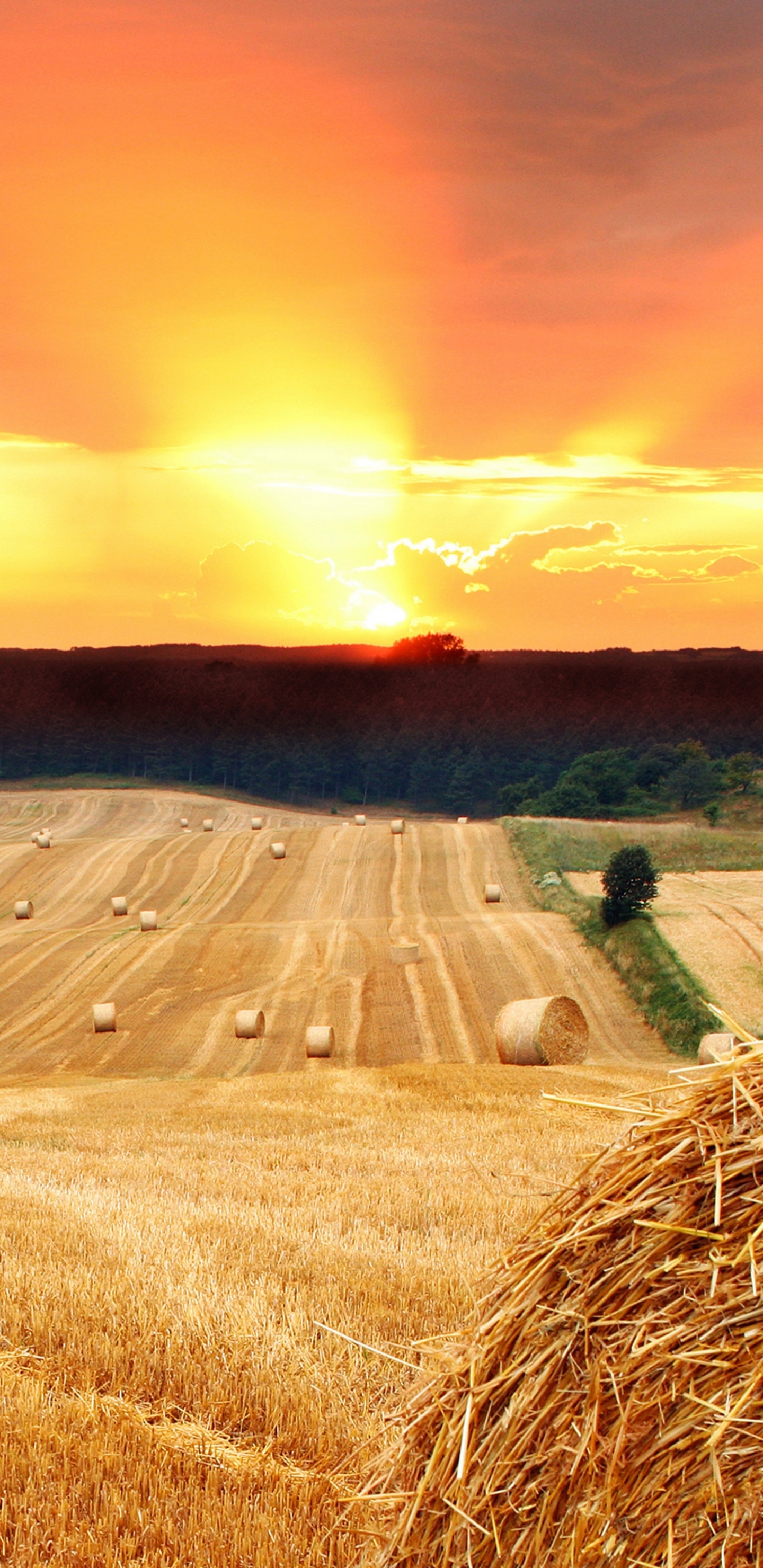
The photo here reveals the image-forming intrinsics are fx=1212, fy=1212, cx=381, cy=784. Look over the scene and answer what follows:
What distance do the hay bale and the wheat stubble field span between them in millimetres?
1642

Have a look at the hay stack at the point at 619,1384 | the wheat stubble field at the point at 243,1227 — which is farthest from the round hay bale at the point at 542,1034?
the hay stack at the point at 619,1384

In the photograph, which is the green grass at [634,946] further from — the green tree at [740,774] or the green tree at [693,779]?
the green tree at [693,779]

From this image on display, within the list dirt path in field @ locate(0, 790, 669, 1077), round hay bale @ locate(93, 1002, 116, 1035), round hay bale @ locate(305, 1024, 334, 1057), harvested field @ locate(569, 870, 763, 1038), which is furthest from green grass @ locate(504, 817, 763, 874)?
round hay bale @ locate(305, 1024, 334, 1057)

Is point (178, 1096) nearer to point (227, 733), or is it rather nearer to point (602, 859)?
point (602, 859)

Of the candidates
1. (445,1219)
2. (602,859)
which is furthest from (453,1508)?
(602,859)

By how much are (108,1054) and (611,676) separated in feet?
454

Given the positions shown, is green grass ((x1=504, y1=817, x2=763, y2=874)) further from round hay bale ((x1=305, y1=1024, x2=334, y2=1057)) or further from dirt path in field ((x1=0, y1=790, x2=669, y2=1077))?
round hay bale ((x1=305, y1=1024, x2=334, y2=1057))

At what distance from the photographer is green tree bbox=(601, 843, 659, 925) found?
37.3 metres

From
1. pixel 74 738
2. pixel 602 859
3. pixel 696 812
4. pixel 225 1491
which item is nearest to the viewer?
pixel 225 1491

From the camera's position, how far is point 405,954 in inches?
1382

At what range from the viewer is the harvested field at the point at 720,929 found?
30.6 meters

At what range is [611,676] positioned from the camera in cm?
15962

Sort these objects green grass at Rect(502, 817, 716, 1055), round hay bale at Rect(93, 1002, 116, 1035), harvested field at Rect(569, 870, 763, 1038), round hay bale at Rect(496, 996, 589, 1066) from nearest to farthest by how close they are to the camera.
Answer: round hay bale at Rect(496, 996, 589, 1066)
green grass at Rect(502, 817, 716, 1055)
round hay bale at Rect(93, 1002, 116, 1035)
harvested field at Rect(569, 870, 763, 1038)

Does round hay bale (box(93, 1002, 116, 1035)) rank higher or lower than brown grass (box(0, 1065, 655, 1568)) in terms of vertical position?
lower
